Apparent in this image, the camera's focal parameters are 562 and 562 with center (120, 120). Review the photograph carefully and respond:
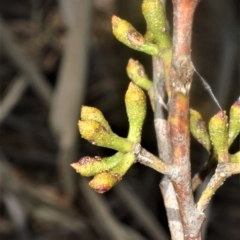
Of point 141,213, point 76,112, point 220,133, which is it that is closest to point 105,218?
point 141,213

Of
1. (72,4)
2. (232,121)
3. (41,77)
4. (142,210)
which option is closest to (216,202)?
(142,210)

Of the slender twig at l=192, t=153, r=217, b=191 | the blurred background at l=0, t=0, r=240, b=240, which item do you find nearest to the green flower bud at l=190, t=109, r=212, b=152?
the slender twig at l=192, t=153, r=217, b=191

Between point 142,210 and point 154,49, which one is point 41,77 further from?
point 154,49

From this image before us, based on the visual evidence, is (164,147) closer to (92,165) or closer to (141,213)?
(92,165)

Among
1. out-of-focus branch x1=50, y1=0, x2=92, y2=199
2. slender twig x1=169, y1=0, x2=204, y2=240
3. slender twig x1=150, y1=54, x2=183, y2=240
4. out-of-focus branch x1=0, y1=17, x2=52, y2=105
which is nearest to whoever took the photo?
slender twig x1=169, y1=0, x2=204, y2=240

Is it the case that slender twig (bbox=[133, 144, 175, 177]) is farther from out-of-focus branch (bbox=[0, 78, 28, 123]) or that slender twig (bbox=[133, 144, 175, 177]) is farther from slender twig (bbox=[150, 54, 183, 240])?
out-of-focus branch (bbox=[0, 78, 28, 123])

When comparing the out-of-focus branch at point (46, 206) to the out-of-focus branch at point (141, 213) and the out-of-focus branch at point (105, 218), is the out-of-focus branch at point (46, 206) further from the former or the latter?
the out-of-focus branch at point (141, 213)

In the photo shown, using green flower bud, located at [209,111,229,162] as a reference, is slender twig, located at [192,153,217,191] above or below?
below

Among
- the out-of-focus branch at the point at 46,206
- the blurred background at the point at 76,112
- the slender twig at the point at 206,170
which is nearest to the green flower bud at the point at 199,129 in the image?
the slender twig at the point at 206,170
